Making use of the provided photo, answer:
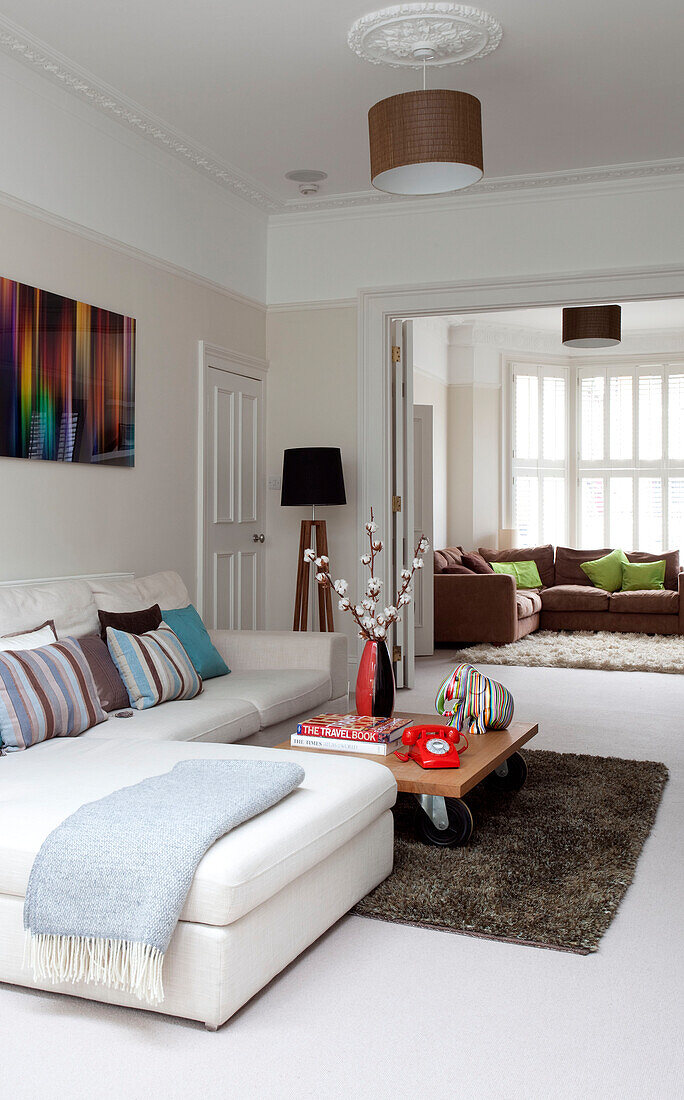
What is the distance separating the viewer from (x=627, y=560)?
975 cm

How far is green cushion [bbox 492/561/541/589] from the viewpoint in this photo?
939 cm

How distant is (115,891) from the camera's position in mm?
2045

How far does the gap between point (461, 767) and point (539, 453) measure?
304 inches

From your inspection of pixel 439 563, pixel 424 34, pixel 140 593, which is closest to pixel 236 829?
pixel 140 593

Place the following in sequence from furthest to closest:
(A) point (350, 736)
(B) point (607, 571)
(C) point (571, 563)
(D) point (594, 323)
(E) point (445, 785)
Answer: (C) point (571, 563)
(B) point (607, 571)
(D) point (594, 323)
(A) point (350, 736)
(E) point (445, 785)

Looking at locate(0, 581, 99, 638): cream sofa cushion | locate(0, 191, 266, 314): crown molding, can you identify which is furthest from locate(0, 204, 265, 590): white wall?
A: locate(0, 581, 99, 638): cream sofa cushion

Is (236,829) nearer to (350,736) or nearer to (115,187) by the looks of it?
(350,736)

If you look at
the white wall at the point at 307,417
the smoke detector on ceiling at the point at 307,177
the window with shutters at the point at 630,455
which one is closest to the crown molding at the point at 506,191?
the smoke detector on ceiling at the point at 307,177

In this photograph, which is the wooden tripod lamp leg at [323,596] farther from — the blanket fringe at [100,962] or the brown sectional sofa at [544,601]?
the blanket fringe at [100,962]

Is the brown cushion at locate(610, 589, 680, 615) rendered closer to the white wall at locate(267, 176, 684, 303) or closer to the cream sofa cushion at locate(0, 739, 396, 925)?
the white wall at locate(267, 176, 684, 303)

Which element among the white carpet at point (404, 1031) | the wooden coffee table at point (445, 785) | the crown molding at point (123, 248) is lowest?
the white carpet at point (404, 1031)

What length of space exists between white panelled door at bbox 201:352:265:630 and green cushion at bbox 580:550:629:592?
4469 mm

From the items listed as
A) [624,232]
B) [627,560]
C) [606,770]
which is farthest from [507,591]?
[606,770]

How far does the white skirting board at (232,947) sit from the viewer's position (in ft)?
6.80
